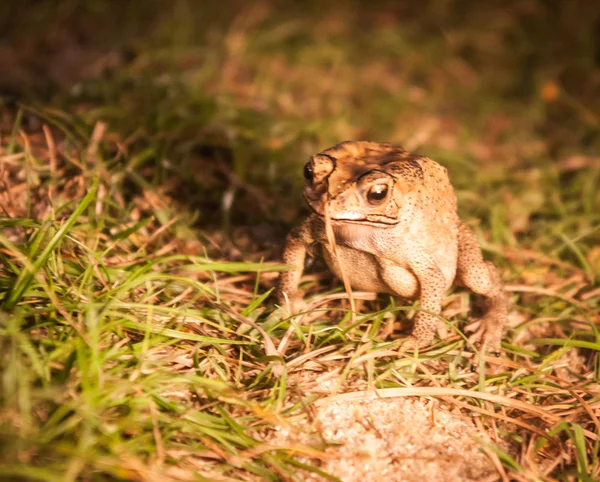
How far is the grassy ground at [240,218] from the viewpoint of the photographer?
85.0 inches

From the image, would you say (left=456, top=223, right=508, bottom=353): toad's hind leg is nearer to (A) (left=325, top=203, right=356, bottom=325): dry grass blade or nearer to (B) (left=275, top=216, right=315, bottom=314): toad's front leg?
(A) (left=325, top=203, right=356, bottom=325): dry grass blade

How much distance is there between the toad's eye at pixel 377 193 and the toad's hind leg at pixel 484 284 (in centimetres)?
76

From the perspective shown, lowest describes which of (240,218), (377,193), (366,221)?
(240,218)

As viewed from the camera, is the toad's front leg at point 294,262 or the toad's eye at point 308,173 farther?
the toad's front leg at point 294,262

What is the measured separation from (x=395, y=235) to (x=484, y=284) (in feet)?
2.30

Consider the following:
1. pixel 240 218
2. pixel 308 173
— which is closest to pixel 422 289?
pixel 308 173

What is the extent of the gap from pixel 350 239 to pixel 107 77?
333 cm

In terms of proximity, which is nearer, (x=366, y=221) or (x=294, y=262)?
(x=366, y=221)

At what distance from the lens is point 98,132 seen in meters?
3.67

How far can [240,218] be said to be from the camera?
12.4ft

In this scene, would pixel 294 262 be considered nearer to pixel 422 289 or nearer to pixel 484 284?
pixel 422 289

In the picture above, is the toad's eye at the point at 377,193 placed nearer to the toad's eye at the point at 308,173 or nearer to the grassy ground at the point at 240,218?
the toad's eye at the point at 308,173

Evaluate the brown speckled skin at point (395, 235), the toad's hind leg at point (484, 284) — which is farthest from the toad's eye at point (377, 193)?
the toad's hind leg at point (484, 284)

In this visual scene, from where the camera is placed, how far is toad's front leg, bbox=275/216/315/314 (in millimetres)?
2791
